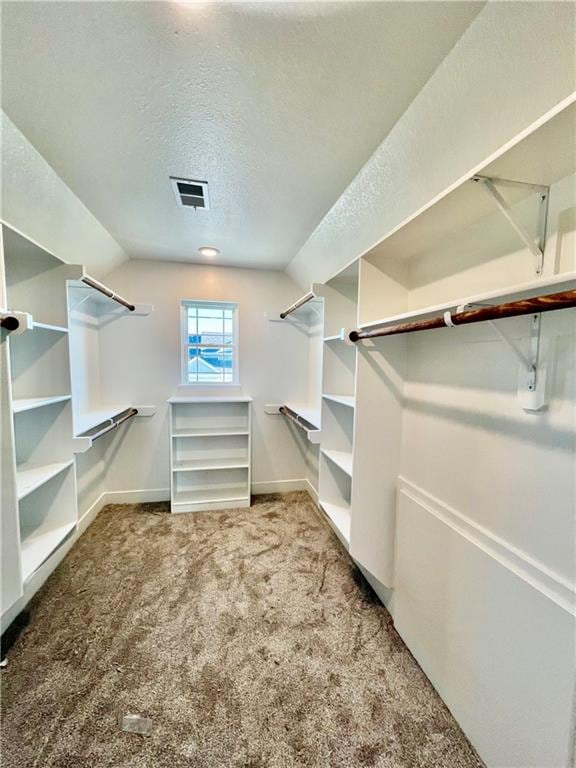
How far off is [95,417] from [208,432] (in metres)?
1.02

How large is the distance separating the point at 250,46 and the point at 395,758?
8.43ft

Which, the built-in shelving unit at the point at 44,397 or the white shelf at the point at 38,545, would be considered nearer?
the white shelf at the point at 38,545

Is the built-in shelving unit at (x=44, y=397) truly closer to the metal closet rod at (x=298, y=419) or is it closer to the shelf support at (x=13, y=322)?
the shelf support at (x=13, y=322)

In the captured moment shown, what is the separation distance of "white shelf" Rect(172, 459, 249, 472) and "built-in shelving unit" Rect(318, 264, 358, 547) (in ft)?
3.75

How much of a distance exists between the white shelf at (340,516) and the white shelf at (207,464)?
1.20 metres

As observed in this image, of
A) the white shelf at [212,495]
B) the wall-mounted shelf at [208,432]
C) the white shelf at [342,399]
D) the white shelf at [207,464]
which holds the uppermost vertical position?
the white shelf at [342,399]

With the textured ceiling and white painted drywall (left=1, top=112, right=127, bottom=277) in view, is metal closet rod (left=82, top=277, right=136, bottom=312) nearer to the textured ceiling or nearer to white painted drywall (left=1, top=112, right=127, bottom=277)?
white painted drywall (left=1, top=112, right=127, bottom=277)

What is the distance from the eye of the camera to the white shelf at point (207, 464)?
2996mm

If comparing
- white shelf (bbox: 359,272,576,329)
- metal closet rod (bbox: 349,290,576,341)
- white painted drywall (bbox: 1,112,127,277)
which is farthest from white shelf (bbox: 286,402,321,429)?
white painted drywall (bbox: 1,112,127,277)

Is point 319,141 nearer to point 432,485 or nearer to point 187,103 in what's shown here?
point 187,103

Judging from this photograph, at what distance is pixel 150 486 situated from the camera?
3.21 metres

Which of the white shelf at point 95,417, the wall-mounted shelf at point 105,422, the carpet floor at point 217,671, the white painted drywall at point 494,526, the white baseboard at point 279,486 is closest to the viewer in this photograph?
the white painted drywall at point 494,526

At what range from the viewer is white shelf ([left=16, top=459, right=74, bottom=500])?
1.54m

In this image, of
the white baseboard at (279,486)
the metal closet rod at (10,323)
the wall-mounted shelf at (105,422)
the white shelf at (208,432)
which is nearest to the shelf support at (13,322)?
the metal closet rod at (10,323)
